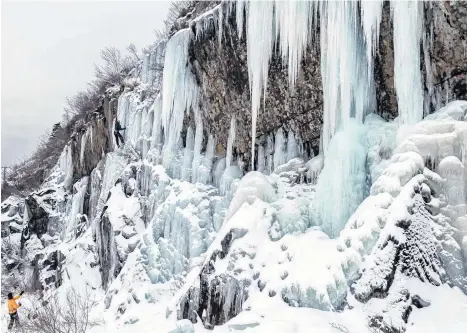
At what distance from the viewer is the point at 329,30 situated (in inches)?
367

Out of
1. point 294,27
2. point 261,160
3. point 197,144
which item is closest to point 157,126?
point 197,144

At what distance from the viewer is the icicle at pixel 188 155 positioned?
1344 centimetres

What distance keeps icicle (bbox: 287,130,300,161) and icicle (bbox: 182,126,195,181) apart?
344 centimetres

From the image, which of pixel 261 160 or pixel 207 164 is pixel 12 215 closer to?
pixel 207 164

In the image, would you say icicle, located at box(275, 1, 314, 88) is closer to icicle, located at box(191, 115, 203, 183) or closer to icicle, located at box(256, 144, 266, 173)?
icicle, located at box(256, 144, 266, 173)

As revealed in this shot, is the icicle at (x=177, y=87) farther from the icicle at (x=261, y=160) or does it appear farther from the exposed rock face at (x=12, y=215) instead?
the exposed rock face at (x=12, y=215)

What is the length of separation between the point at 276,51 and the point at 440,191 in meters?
4.90

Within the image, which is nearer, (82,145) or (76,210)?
(76,210)

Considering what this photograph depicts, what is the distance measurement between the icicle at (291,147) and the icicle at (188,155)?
3.44m

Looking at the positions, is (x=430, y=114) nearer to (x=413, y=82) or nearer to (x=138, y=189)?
(x=413, y=82)

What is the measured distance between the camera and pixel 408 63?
8461 millimetres

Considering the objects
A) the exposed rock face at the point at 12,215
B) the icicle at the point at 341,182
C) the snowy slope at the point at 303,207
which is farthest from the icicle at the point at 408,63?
the exposed rock face at the point at 12,215

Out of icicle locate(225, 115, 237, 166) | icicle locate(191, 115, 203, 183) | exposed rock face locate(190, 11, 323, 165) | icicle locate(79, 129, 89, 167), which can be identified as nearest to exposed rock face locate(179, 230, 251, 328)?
exposed rock face locate(190, 11, 323, 165)

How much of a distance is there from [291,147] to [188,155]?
367 centimetres
